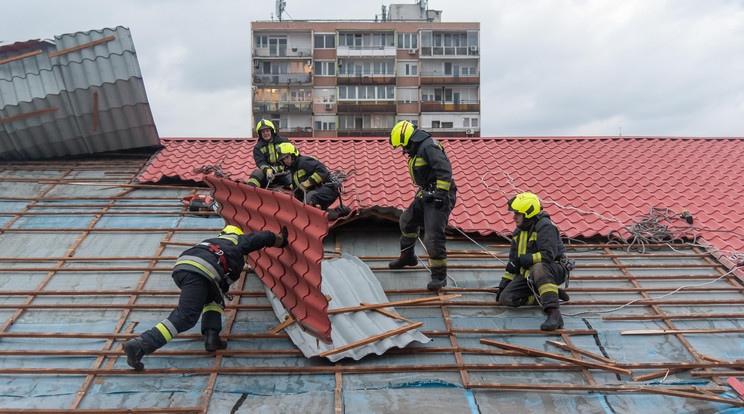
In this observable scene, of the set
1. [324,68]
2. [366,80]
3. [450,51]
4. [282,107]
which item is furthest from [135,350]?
[450,51]

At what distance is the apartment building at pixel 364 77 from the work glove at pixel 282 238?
2999cm

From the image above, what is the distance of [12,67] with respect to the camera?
25.0 ft

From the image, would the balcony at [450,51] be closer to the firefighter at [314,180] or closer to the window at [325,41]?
the window at [325,41]

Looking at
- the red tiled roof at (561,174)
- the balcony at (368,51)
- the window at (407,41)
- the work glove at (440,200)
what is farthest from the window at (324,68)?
the work glove at (440,200)

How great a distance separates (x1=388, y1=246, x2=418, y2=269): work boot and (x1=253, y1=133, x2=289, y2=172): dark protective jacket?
198 cm

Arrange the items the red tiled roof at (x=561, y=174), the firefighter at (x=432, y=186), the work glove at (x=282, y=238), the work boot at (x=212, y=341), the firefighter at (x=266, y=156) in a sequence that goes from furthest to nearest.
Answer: the red tiled roof at (x=561, y=174) < the firefighter at (x=266, y=156) < the firefighter at (x=432, y=186) < the work glove at (x=282, y=238) < the work boot at (x=212, y=341)

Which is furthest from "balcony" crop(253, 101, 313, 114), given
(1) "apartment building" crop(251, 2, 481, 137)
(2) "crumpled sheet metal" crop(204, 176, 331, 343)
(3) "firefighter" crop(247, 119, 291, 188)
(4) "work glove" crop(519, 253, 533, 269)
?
(4) "work glove" crop(519, 253, 533, 269)

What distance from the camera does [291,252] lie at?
184 inches

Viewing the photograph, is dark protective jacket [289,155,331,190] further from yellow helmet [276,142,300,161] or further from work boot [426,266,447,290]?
work boot [426,266,447,290]

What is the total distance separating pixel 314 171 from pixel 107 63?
386 cm

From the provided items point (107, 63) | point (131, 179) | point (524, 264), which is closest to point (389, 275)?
point (524, 264)

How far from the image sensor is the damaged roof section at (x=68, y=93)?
768 cm

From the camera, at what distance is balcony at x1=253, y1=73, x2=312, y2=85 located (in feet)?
113

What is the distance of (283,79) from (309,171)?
29.5 meters
